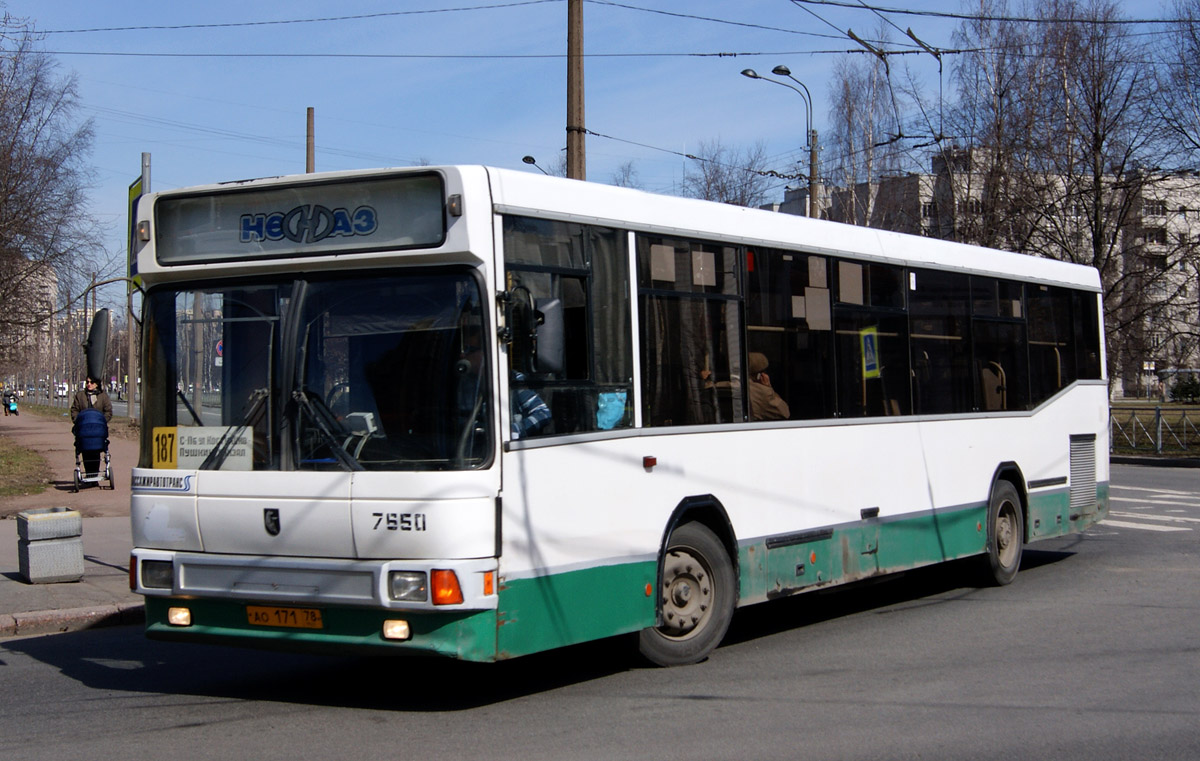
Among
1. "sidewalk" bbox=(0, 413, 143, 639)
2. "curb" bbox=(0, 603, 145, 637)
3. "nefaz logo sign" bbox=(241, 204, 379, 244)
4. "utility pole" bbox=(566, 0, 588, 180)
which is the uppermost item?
"utility pole" bbox=(566, 0, 588, 180)

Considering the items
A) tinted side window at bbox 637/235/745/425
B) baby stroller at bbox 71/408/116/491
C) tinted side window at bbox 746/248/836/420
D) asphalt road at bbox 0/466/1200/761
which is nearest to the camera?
asphalt road at bbox 0/466/1200/761

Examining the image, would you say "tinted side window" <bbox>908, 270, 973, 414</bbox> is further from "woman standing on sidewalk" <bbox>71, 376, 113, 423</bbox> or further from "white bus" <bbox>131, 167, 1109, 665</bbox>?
"woman standing on sidewalk" <bbox>71, 376, 113, 423</bbox>

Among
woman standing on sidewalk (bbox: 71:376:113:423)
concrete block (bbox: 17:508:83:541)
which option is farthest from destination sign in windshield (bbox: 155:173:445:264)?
woman standing on sidewalk (bbox: 71:376:113:423)

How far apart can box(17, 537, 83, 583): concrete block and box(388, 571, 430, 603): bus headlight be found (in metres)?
6.23

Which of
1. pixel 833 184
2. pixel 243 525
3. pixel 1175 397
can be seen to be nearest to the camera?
pixel 243 525

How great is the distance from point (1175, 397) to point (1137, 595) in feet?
190

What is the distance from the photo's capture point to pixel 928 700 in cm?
700

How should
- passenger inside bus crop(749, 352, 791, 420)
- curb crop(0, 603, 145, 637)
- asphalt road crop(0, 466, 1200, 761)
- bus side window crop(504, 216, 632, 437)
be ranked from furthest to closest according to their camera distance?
curb crop(0, 603, 145, 637)
passenger inside bus crop(749, 352, 791, 420)
bus side window crop(504, 216, 632, 437)
asphalt road crop(0, 466, 1200, 761)

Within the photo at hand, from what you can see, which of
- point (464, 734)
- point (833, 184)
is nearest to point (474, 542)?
point (464, 734)

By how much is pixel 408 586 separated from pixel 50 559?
6.43 m

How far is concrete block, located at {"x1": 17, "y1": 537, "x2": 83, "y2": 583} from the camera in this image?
36.8 feet

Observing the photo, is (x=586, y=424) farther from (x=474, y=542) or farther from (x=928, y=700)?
(x=928, y=700)

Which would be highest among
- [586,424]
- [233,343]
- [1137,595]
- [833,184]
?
[833,184]

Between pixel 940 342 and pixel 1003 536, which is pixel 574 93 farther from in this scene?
pixel 1003 536
